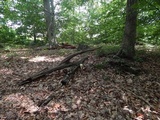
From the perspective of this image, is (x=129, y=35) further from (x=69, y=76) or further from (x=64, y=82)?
(x=64, y=82)

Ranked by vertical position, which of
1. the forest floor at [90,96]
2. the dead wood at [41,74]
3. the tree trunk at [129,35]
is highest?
the tree trunk at [129,35]

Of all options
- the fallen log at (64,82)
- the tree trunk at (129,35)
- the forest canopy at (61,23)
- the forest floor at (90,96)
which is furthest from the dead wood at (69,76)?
the forest canopy at (61,23)

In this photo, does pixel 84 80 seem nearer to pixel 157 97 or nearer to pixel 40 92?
pixel 40 92

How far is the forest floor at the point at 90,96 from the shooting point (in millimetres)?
3357

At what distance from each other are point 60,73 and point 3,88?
A: 1.68 metres

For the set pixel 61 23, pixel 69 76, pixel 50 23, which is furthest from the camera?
pixel 61 23

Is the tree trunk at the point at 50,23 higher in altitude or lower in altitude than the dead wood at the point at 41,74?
higher

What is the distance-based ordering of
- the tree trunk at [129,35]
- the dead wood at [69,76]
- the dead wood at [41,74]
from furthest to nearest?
the tree trunk at [129,35], the dead wood at [41,74], the dead wood at [69,76]

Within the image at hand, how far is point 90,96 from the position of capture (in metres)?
3.87

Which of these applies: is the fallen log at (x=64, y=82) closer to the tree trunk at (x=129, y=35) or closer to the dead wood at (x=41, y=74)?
the dead wood at (x=41, y=74)

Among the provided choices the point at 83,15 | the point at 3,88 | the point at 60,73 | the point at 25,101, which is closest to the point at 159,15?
the point at 60,73

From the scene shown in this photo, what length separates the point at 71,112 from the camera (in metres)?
3.40

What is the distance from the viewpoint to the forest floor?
11.0ft

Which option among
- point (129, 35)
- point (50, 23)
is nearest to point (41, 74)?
point (129, 35)
